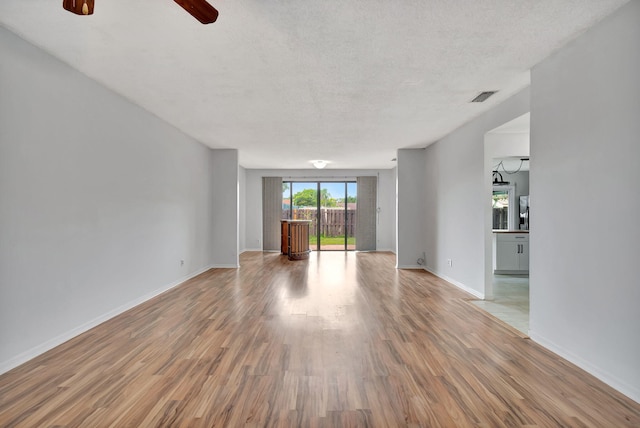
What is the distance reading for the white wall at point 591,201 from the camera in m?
2.09

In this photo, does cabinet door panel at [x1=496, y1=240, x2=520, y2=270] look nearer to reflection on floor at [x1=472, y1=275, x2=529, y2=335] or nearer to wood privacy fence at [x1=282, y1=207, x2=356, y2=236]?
reflection on floor at [x1=472, y1=275, x2=529, y2=335]

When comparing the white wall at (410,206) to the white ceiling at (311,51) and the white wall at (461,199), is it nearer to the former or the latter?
the white wall at (461,199)

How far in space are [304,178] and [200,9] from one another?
8210mm

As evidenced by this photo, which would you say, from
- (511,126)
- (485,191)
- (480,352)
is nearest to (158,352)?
(480,352)

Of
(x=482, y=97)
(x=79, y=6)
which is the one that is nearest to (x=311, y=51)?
(x=79, y=6)

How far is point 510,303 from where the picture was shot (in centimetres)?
426

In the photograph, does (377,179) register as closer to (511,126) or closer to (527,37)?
(511,126)

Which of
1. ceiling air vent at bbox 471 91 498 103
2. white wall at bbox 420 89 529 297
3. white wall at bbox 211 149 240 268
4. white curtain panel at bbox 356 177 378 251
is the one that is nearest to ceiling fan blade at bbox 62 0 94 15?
ceiling air vent at bbox 471 91 498 103

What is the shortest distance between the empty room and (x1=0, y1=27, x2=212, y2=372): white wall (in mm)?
18

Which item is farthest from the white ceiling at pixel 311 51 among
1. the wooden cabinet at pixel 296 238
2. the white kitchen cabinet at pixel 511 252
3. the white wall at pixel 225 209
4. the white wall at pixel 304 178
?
the white wall at pixel 304 178

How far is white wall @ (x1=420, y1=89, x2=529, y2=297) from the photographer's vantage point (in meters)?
4.39

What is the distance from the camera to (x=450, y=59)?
2871 mm

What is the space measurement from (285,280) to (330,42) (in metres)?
4.01

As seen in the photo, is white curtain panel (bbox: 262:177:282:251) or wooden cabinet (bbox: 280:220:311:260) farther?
white curtain panel (bbox: 262:177:282:251)
